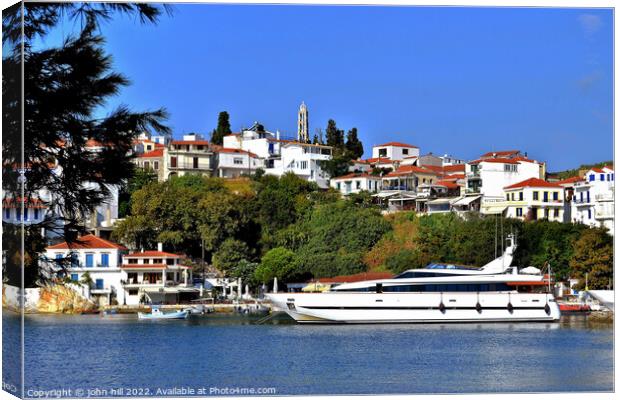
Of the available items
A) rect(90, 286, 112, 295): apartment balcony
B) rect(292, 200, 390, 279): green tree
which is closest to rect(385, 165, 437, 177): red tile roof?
rect(292, 200, 390, 279): green tree

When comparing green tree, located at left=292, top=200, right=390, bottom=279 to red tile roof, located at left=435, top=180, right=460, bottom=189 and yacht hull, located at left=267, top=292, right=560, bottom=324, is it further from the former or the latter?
red tile roof, located at left=435, top=180, right=460, bottom=189

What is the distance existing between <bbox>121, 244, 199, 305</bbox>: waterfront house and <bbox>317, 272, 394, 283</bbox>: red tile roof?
2012 mm

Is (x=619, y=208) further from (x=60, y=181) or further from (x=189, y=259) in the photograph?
(x=189, y=259)

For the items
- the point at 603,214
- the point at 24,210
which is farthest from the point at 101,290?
the point at 24,210

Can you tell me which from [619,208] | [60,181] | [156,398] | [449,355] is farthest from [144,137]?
[449,355]

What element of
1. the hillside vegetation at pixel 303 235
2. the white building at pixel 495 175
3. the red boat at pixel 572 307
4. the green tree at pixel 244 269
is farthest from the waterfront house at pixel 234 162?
the red boat at pixel 572 307

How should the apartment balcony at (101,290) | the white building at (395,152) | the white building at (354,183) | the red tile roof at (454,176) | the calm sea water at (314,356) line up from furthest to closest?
the white building at (354,183), the apartment balcony at (101,290), the red tile roof at (454,176), the white building at (395,152), the calm sea water at (314,356)

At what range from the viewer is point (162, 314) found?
19.0 m

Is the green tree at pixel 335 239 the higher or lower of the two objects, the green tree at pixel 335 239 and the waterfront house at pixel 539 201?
the lower

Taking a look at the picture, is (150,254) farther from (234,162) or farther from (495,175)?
(495,175)

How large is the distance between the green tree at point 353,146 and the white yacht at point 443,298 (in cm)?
185

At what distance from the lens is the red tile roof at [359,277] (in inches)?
655

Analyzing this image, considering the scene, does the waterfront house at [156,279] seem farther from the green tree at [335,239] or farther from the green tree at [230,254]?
the green tree at [335,239]

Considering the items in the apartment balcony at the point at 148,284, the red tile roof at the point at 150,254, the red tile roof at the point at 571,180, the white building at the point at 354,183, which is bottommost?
the apartment balcony at the point at 148,284
